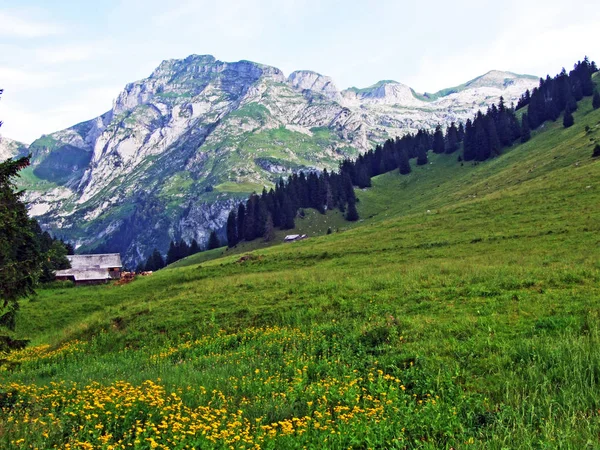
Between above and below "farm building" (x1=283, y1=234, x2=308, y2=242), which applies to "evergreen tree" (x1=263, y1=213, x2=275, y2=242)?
above

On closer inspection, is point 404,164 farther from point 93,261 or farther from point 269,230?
point 93,261

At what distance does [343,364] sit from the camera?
43.7 ft

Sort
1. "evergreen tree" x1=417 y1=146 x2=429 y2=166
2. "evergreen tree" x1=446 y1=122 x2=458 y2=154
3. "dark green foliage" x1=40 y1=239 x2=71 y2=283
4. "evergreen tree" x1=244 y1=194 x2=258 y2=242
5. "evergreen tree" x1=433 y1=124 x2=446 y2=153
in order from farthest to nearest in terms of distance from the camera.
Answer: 1. "evergreen tree" x1=433 y1=124 x2=446 y2=153
2. "evergreen tree" x1=446 y1=122 x2=458 y2=154
3. "evergreen tree" x1=417 y1=146 x2=429 y2=166
4. "evergreen tree" x1=244 y1=194 x2=258 y2=242
5. "dark green foliage" x1=40 y1=239 x2=71 y2=283

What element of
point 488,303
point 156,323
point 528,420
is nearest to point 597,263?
point 488,303

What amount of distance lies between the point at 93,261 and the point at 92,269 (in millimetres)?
12294

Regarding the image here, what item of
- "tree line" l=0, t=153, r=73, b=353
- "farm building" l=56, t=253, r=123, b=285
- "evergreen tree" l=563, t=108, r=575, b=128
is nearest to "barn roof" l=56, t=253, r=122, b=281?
"farm building" l=56, t=253, r=123, b=285

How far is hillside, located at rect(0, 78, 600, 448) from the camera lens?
8461 millimetres

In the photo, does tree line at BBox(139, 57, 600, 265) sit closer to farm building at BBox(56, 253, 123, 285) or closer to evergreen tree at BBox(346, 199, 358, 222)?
evergreen tree at BBox(346, 199, 358, 222)

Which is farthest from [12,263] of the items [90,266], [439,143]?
[439,143]

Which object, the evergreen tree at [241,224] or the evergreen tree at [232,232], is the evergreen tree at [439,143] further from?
the evergreen tree at [232,232]

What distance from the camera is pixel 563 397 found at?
8.59 meters

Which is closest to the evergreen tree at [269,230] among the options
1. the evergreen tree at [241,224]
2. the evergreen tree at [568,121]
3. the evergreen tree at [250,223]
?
the evergreen tree at [250,223]

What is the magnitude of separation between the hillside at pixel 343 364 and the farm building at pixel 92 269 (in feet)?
146

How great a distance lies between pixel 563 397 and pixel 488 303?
9424 mm
